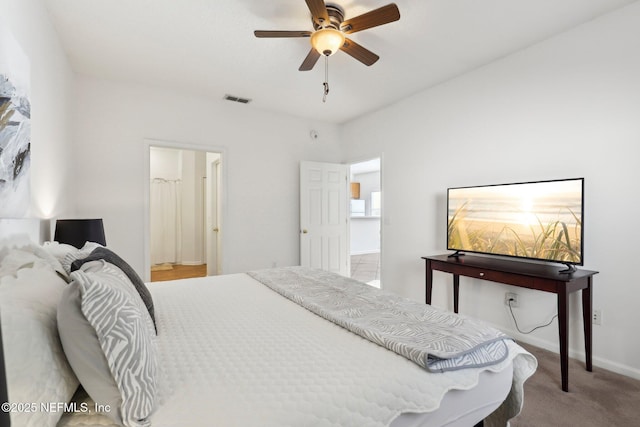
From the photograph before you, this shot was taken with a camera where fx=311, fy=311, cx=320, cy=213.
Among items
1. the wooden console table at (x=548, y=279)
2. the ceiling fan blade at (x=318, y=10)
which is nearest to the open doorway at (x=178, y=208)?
the ceiling fan blade at (x=318, y=10)

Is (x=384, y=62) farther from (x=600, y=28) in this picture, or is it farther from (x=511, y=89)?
(x=600, y=28)

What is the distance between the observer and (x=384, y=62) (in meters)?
3.13

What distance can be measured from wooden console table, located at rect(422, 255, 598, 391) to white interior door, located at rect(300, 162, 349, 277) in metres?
2.28

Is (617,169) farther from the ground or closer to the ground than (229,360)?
farther from the ground

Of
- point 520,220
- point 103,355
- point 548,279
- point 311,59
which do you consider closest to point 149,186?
point 311,59

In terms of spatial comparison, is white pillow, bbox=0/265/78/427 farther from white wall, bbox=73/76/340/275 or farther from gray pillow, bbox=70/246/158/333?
white wall, bbox=73/76/340/275

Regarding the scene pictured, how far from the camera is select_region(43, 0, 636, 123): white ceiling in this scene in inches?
90.9

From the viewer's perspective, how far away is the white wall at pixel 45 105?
1857 millimetres

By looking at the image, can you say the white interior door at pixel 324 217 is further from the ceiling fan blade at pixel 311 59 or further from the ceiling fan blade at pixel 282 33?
the ceiling fan blade at pixel 282 33

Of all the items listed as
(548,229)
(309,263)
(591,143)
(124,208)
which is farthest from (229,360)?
(309,263)

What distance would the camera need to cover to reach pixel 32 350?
Result: 0.75 m

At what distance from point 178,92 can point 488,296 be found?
4.30 m

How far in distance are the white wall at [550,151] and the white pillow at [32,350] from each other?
3271mm

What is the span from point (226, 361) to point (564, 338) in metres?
2.26
